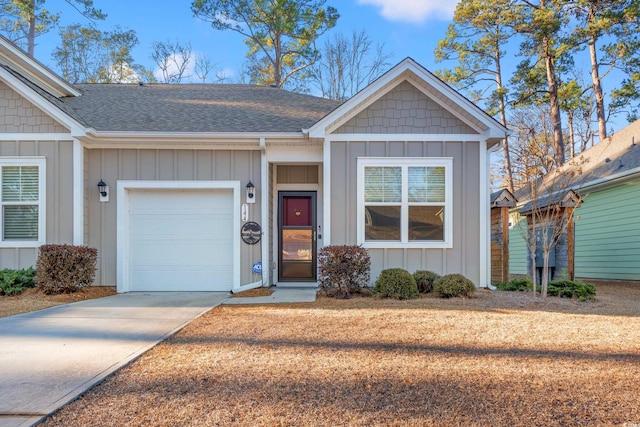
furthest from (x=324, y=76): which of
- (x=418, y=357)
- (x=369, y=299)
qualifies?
(x=418, y=357)

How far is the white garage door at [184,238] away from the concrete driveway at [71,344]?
48.2 inches

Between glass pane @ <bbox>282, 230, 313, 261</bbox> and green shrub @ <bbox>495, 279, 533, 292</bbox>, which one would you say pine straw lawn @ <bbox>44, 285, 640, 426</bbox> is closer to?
green shrub @ <bbox>495, 279, 533, 292</bbox>

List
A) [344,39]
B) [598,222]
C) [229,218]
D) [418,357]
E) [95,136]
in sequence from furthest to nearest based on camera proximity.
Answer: [344,39] < [598,222] < [229,218] < [95,136] < [418,357]

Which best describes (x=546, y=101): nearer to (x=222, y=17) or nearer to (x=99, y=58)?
(x=222, y=17)

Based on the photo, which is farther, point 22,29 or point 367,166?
point 22,29

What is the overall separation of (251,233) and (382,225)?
2433 mm

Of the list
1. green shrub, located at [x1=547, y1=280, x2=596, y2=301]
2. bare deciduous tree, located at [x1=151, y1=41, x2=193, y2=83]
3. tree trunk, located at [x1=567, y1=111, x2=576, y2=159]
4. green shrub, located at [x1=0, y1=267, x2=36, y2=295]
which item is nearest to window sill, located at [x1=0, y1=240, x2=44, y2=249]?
green shrub, located at [x1=0, y1=267, x2=36, y2=295]

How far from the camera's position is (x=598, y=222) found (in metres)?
12.1

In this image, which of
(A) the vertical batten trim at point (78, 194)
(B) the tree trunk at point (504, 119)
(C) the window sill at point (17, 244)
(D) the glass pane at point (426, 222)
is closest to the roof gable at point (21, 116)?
(A) the vertical batten trim at point (78, 194)

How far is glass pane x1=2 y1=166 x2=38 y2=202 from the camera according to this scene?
7734 millimetres

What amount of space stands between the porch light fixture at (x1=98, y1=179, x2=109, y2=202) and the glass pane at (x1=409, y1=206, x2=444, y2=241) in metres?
5.57

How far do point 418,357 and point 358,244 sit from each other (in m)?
4.25

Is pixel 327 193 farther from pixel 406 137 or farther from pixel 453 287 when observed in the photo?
pixel 453 287

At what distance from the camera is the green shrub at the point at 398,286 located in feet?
22.2
